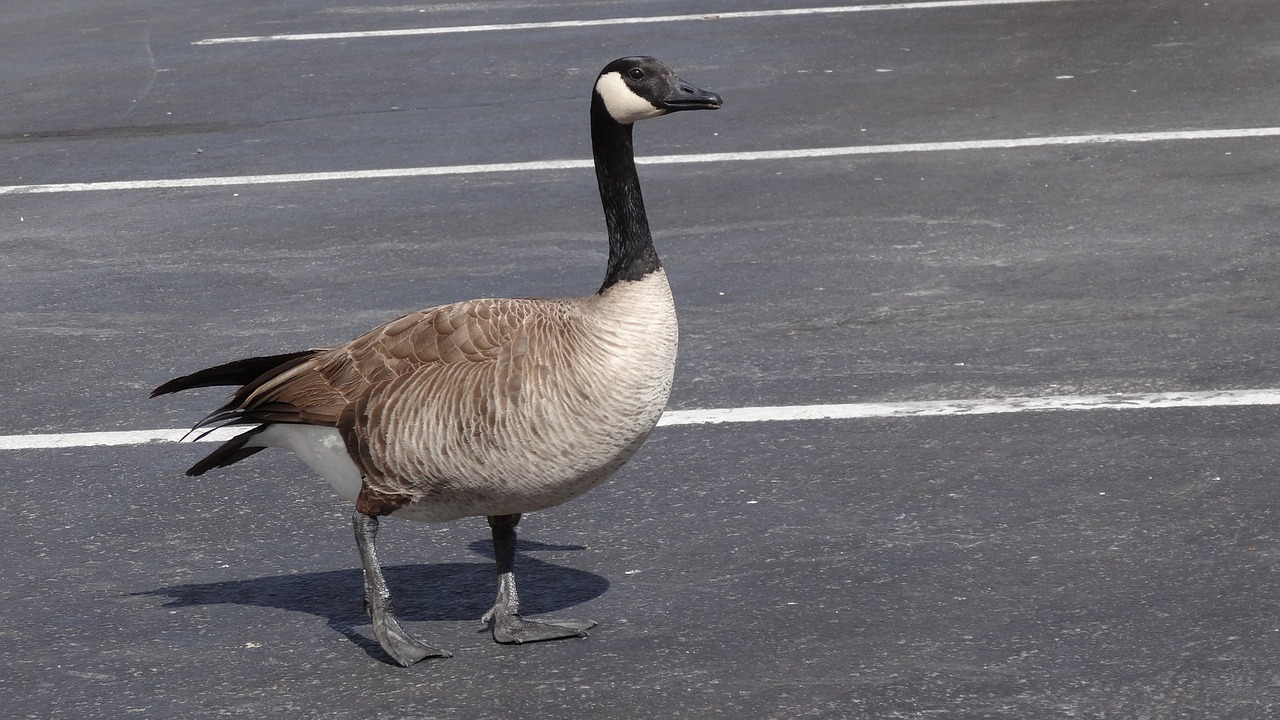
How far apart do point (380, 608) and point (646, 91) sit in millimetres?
1683

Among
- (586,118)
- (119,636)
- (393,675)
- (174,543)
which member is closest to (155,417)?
(174,543)

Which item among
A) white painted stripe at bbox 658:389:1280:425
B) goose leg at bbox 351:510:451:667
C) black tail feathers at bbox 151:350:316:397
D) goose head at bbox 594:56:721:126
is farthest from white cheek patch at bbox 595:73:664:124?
white painted stripe at bbox 658:389:1280:425

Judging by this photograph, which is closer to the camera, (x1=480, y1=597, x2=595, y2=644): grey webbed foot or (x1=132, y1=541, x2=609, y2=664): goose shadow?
(x1=480, y1=597, x2=595, y2=644): grey webbed foot

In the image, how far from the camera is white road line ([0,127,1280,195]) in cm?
1082

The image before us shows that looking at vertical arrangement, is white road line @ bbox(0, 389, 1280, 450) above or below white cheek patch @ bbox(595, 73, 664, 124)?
below

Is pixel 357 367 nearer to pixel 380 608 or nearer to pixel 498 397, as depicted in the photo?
pixel 498 397

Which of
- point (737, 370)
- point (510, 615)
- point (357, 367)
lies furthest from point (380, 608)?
point (737, 370)

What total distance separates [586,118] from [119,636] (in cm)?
743

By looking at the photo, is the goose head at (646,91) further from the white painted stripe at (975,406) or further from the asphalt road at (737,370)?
the white painted stripe at (975,406)

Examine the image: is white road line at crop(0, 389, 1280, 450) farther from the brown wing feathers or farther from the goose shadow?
the brown wing feathers

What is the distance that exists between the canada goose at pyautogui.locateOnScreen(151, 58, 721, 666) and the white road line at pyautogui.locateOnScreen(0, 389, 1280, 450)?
1765 millimetres

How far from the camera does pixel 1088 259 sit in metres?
8.60

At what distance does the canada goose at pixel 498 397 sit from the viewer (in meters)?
4.72

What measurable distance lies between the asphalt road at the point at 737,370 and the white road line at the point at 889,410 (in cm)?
9
